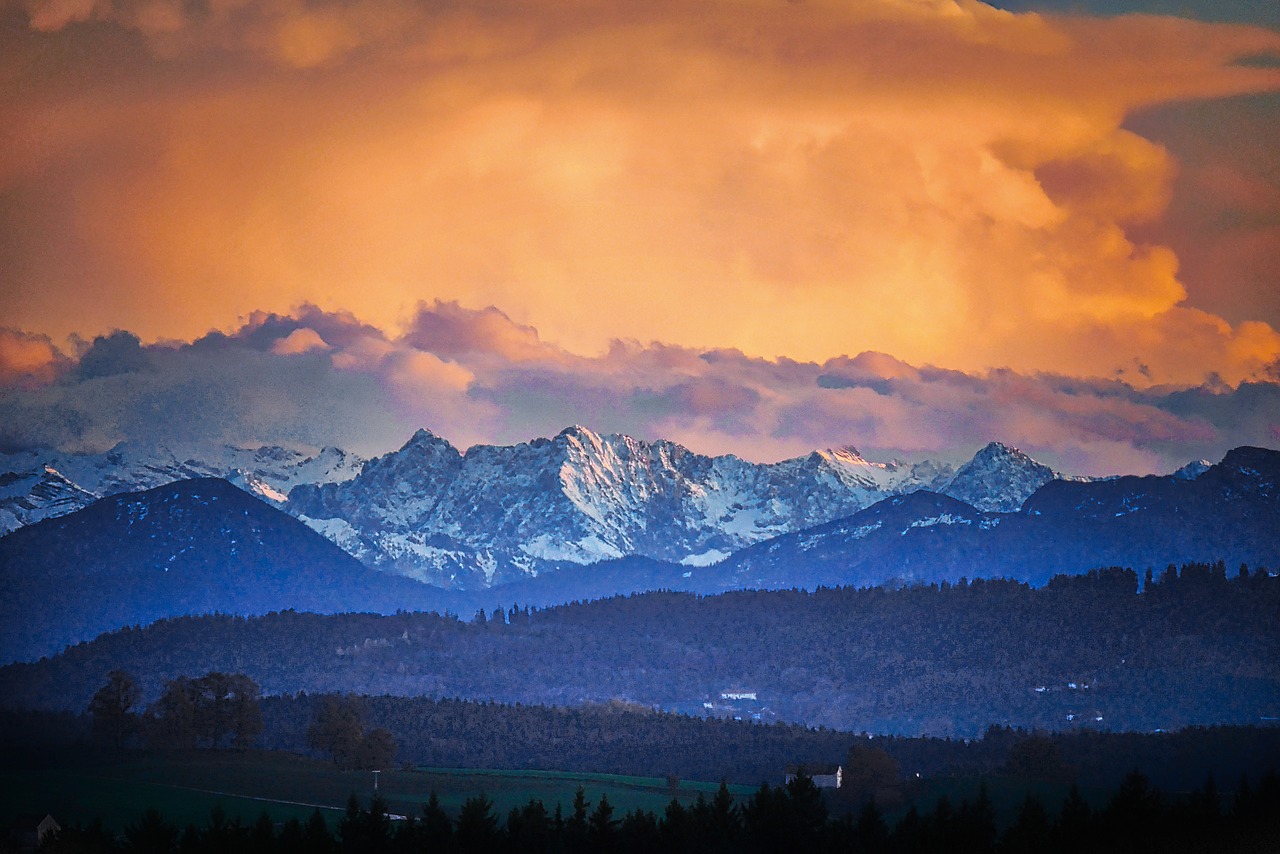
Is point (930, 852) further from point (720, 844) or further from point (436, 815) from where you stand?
point (436, 815)

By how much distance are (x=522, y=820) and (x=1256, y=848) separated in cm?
8066

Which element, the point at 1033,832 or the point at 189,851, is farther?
the point at 1033,832

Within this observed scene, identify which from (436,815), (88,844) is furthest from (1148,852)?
(88,844)

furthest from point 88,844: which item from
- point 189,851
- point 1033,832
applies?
point 1033,832

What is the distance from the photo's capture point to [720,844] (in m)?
191

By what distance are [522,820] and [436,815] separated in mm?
10800

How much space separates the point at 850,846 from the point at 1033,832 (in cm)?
2066

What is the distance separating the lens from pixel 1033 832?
19775 cm

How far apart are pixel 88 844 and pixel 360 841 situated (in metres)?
31.3

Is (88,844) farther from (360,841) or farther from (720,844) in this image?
(720,844)

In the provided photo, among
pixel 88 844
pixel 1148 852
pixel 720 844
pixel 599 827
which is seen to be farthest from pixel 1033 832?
pixel 88 844

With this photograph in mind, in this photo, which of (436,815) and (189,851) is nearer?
(189,851)

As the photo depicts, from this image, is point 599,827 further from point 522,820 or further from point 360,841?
point 360,841

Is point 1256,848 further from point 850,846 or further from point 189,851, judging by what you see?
point 189,851
